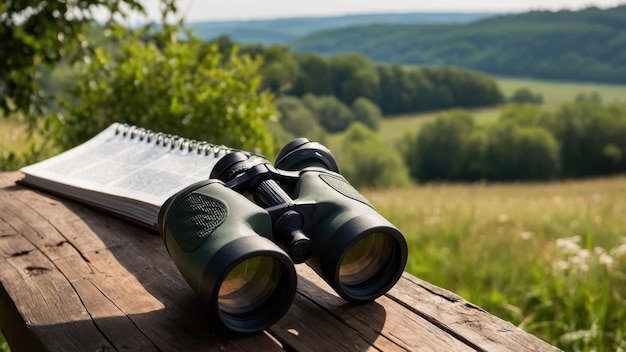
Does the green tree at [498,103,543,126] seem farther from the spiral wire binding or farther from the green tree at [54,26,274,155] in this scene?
the spiral wire binding

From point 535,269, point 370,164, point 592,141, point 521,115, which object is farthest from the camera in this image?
point 521,115

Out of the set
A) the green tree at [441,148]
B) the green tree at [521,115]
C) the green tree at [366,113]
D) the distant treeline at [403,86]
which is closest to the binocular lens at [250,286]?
the green tree at [441,148]

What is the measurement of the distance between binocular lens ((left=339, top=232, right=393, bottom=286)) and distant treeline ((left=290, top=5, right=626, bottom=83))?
70.8 metres

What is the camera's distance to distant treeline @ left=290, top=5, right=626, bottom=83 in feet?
222

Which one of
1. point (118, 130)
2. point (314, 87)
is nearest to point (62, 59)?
point (118, 130)

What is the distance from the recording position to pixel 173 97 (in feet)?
12.5

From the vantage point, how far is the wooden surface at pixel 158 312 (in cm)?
108

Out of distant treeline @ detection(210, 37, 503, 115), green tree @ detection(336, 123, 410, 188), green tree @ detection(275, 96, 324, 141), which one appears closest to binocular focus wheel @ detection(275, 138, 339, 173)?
green tree @ detection(336, 123, 410, 188)

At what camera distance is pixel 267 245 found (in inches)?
40.5

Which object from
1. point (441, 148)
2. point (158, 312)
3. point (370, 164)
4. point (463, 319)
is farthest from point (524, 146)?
point (158, 312)

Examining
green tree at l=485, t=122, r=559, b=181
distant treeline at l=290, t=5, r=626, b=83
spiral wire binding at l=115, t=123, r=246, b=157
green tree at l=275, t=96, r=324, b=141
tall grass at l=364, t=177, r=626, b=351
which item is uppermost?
spiral wire binding at l=115, t=123, r=246, b=157

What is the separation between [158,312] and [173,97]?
2.78m

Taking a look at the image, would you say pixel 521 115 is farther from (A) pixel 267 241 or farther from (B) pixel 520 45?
(A) pixel 267 241

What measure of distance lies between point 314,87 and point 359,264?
193 ft
